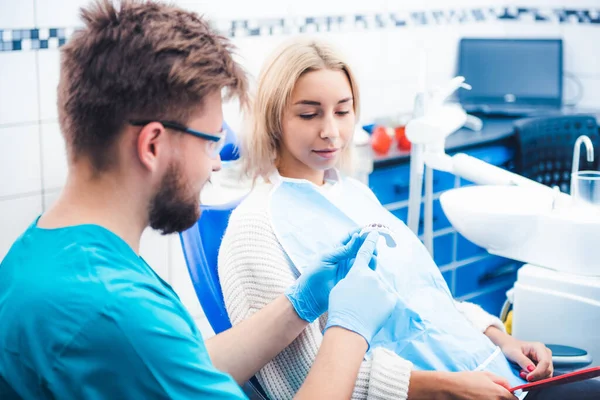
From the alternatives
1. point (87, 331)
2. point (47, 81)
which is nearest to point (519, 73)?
point (47, 81)

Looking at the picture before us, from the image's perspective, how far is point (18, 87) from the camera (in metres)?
2.54

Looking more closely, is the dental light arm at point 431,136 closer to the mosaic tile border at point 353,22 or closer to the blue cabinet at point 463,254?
the blue cabinet at point 463,254

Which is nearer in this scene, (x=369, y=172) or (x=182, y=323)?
(x=182, y=323)

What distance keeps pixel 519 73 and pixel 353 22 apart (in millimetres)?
953

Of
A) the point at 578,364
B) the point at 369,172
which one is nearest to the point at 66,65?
the point at 578,364

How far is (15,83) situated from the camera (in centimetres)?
253

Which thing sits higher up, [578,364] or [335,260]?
[335,260]

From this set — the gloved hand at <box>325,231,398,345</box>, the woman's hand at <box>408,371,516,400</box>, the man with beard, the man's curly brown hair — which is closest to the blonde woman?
the woman's hand at <box>408,371,516,400</box>

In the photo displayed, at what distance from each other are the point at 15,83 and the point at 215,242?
45.7 inches

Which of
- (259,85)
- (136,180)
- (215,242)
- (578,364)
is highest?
(259,85)

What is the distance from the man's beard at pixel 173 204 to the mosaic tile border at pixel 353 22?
4.86ft

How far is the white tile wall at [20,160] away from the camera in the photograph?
2.55 m

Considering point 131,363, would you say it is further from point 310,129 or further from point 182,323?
point 310,129

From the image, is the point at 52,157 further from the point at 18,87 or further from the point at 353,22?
the point at 353,22
